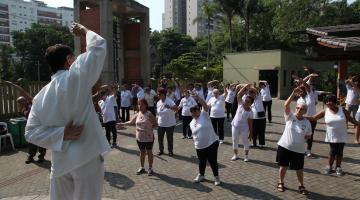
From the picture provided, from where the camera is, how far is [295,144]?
662 cm

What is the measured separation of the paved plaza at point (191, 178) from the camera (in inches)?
270

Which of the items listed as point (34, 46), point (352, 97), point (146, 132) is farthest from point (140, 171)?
point (34, 46)

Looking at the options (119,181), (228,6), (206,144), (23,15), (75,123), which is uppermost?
(23,15)

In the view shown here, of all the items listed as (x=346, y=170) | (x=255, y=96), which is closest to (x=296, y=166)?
(x=346, y=170)

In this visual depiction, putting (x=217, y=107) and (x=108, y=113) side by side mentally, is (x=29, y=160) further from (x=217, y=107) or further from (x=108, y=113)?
(x=217, y=107)

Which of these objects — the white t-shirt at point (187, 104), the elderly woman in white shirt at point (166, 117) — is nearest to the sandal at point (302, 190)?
the elderly woman in white shirt at point (166, 117)

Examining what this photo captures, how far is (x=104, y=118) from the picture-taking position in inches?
433

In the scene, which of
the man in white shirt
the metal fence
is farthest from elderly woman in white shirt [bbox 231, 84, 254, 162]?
the metal fence

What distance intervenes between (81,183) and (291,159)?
472 centimetres

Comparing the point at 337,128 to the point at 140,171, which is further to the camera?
the point at 140,171

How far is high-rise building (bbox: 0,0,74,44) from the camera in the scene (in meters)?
126

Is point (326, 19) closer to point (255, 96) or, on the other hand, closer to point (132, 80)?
point (132, 80)

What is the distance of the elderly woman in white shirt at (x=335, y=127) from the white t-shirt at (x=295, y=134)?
2.84 feet

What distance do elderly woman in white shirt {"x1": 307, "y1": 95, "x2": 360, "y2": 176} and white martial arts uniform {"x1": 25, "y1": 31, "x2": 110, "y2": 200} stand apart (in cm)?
569
